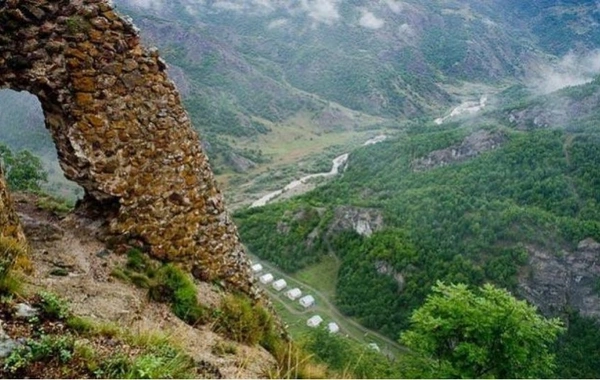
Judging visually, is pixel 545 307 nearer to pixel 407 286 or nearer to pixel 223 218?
pixel 407 286

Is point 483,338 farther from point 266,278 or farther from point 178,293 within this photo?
point 266,278

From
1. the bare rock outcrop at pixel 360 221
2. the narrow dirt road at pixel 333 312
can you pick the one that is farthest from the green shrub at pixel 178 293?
the bare rock outcrop at pixel 360 221

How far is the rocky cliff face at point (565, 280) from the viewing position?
269 feet

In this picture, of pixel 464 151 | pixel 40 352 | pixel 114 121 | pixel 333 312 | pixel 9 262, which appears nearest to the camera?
pixel 40 352

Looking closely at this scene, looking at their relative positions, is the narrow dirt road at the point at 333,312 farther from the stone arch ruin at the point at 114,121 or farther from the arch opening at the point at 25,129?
the stone arch ruin at the point at 114,121

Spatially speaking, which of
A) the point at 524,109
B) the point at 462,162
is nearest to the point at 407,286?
the point at 462,162

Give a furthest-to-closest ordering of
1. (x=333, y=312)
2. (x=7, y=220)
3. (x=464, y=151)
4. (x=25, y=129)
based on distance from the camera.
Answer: (x=25, y=129)
(x=464, y=151)
(x=333, y=312)
(x=7, y=220)

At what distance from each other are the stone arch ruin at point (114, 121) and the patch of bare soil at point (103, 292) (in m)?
0.59

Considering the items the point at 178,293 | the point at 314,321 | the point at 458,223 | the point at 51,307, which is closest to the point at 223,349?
the point at 178,293

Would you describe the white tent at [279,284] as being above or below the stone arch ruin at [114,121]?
below

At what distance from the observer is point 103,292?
9070 millimetres

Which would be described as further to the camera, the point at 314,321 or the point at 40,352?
the point at 314,321

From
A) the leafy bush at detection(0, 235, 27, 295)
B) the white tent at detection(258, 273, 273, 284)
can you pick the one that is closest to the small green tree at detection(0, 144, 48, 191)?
the leafy bush at detection(0, 235, 27, 295)

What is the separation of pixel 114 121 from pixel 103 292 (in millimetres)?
3271
